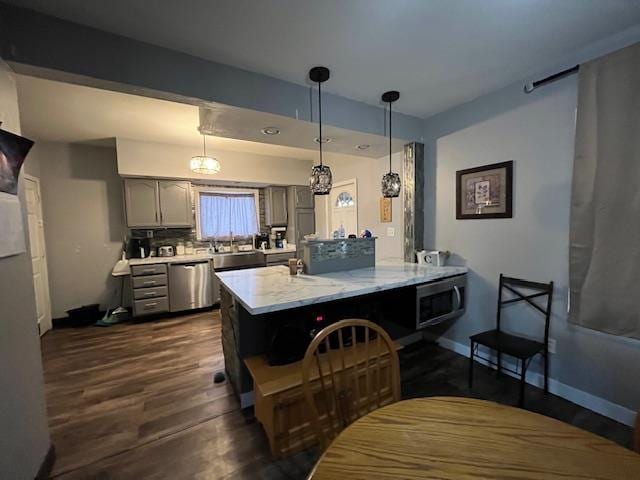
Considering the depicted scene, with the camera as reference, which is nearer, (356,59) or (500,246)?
(356,59)

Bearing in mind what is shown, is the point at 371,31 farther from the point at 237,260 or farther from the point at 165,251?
the point at 165,251

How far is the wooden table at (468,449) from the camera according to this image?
0.69 m

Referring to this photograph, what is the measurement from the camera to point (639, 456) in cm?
74

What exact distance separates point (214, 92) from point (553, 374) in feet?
10.8

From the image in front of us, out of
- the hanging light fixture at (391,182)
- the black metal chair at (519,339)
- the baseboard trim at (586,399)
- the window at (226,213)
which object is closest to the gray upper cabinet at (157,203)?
the window at (226,213)

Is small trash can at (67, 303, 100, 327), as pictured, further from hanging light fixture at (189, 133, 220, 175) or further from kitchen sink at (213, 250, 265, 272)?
hanging light fixture at (189, 133, 220, 175)

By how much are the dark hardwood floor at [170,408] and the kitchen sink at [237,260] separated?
133 cm

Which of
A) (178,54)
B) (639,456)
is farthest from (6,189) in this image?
(639,456)

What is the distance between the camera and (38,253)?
3375 millimetres

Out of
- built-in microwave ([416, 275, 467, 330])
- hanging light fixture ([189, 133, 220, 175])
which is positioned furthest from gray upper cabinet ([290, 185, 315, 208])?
built-in microwave ([416, 275, 467, 330])

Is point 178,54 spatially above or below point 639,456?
above

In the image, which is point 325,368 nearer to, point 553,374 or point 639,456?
point 639,456

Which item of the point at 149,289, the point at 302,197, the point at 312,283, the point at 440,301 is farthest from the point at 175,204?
the point at 440,301

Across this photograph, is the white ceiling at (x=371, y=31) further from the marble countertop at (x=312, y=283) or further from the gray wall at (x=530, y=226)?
the marble countertop at (x=312, y=283)
